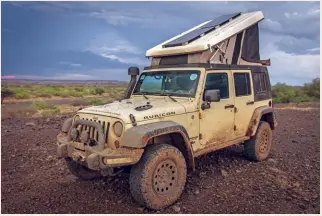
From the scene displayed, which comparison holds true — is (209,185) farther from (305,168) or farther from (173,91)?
(305,168)

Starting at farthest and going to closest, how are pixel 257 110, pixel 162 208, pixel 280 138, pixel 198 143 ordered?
1. pixel 280 138
2. pixel 257 110
3. pixel 198 143
4. pixel 162 208

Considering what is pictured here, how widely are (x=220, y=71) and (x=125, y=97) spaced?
1.90 m

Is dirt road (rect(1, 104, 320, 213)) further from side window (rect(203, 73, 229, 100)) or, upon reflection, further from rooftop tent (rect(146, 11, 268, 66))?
rooftop tent (rect(146, 11, 268, 66))

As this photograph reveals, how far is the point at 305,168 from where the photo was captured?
6.32m

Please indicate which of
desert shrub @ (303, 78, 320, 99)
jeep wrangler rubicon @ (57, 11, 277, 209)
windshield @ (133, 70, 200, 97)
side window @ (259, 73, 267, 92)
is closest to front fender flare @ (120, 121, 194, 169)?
jeep wrangler rubicon @ (57, 11, 277, 209)

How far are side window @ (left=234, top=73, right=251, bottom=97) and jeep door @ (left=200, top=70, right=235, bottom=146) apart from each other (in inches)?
8.7

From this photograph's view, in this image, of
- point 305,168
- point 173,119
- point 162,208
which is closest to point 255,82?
point 305,168

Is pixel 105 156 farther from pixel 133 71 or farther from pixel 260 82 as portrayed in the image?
pixel 260 82

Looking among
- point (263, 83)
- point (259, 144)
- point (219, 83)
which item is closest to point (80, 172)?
point (219, 83)

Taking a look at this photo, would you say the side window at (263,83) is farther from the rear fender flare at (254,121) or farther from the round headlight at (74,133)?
the round headlight at (74,133)

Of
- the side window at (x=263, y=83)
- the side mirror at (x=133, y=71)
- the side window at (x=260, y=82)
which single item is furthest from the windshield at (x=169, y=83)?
the side window at (x=263, y=83)

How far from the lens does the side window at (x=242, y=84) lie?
20.3 feet

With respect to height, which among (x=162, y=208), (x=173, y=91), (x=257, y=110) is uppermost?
(x=173, y=91)

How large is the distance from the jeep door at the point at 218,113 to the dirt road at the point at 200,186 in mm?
750
